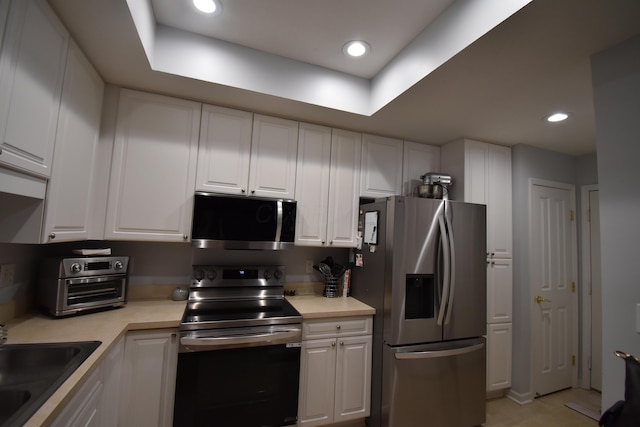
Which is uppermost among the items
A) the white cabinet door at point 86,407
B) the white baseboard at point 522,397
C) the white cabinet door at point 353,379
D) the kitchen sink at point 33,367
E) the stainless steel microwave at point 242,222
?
the stainless steel microwave at point 242,222

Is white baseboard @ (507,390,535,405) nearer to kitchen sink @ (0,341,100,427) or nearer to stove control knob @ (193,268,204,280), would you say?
stove control knob @ (193,268,204,280)

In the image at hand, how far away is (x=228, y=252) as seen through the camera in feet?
7.75

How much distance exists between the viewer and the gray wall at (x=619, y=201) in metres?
1.26

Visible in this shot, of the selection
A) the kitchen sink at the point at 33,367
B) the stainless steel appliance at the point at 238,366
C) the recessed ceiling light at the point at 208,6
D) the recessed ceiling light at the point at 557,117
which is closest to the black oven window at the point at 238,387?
the stainless steel appliance at the point at 238,366

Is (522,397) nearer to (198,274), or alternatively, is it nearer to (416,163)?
(416,163)

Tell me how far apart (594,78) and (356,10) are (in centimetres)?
127

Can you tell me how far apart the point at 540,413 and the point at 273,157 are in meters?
3.16

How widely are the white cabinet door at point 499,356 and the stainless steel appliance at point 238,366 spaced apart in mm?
1788

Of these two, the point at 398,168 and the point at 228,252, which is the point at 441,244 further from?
the point at 228,252

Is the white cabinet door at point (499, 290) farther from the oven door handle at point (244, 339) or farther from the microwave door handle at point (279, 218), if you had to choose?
the microwave door handle at point (279, 218)

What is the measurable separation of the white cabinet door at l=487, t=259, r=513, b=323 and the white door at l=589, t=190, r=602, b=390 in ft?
3.46

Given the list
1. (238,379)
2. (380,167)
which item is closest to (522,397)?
(380,167)

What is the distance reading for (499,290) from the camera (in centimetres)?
258

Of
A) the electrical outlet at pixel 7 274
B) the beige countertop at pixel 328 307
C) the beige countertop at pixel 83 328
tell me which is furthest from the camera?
the beige countertop at pixel 328 307
